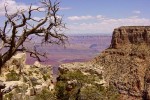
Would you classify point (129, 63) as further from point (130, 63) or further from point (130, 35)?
point (130, 35)

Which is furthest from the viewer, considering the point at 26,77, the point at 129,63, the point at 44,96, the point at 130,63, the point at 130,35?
the point at 130,35

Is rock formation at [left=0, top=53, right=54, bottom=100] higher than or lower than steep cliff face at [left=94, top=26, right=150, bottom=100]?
higher

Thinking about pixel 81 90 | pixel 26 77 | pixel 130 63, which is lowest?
pixel 130 63

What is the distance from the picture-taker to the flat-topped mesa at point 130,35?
13050cm

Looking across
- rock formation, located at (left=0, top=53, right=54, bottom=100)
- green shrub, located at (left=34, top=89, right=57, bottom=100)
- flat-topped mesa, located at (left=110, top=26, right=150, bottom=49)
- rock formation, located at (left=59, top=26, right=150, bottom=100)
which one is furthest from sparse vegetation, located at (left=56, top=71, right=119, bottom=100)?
flat-topped mesa, located at (left=110, top=26, right=150, bottom=49)

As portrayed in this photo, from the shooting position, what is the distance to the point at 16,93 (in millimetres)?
34188

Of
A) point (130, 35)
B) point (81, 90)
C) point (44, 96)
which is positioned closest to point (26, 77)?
point (44, 96)

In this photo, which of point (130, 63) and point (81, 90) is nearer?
point (81, 90)

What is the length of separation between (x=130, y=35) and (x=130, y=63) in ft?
49.0

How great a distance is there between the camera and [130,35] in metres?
134

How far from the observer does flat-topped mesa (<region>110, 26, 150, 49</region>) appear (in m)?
130

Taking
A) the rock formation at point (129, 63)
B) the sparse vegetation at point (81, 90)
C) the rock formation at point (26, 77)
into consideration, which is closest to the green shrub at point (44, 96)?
the rock formation at point (26, 77)

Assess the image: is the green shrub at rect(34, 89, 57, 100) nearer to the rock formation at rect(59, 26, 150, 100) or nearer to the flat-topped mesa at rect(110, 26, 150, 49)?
the rock formation at rect(59, 26, 150, 100)

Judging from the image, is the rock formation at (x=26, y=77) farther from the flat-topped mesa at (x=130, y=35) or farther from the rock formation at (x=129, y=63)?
the flat-topped mesa at (x=130, y=35)
